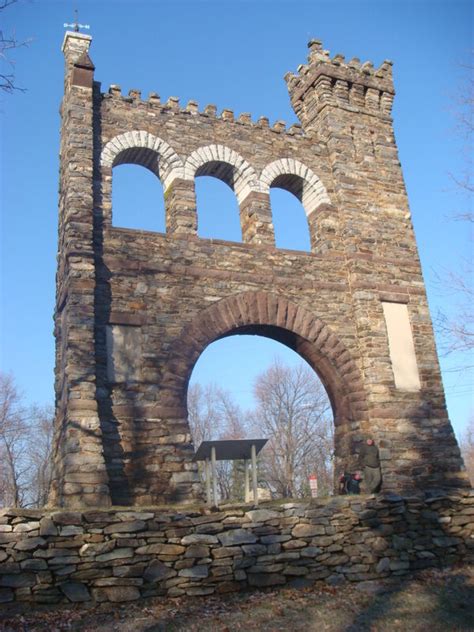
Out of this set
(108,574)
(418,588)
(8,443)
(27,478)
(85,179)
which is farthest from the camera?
(27,478)

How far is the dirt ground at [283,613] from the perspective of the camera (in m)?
6.14

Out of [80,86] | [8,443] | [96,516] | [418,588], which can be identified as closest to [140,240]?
[80,86]

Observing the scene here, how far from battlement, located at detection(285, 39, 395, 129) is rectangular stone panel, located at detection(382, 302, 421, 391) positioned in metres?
4.96

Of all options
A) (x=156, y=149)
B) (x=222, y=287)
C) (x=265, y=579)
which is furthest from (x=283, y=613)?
(x=156, y=149)

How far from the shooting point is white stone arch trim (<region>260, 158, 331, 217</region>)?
490 inches

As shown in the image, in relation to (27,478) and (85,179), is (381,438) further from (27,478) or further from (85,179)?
(27,478)

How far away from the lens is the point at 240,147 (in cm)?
1228

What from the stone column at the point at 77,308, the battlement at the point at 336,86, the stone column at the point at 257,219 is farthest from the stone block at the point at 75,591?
the battlement at the point at 336,86

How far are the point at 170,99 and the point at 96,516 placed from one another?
853 cm

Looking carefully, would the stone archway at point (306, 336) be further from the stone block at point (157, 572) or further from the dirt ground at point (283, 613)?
the stone block at point (157, 572)

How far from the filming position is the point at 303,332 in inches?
437

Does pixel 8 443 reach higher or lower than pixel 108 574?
higher

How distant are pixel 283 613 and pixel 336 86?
11265 millimetres

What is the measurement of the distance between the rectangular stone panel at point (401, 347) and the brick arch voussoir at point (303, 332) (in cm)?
88
